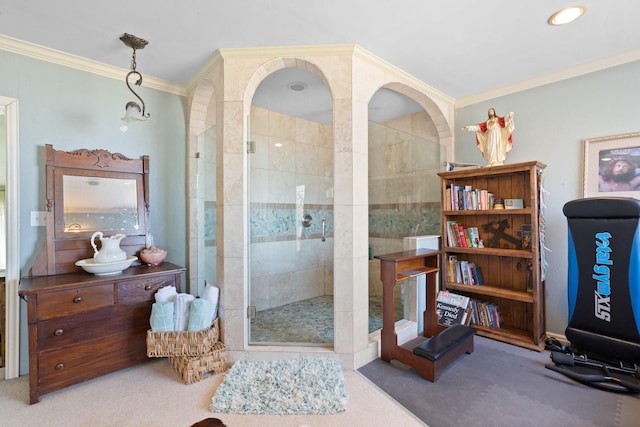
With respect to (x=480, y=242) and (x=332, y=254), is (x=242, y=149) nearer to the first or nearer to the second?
(x=332, y=254)

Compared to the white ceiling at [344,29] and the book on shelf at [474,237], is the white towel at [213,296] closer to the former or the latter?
the white ceiling at [344,29]

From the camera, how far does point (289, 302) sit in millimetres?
3104

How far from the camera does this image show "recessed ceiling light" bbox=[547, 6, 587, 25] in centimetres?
183

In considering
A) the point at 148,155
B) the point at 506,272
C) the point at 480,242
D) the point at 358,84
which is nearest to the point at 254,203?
the point at 148,155

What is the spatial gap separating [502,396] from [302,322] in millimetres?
1629

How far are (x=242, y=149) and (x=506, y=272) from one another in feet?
9.02

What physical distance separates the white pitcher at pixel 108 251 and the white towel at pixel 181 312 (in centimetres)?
60

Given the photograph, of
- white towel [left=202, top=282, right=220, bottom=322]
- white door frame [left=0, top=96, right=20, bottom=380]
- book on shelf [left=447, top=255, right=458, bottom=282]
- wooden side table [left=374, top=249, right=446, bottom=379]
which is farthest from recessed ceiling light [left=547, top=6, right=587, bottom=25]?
white door frame [left=0, top=96, right=20, bottom=380]

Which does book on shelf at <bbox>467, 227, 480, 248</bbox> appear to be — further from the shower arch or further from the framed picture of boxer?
the shower arch

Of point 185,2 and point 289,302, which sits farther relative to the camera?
point 289,302

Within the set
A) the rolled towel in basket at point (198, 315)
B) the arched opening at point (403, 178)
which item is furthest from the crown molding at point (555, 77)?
the rolled towel in basket at point (198, 315)

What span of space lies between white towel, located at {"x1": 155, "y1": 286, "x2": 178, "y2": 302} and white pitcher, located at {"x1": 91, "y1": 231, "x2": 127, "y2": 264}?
0.42 metres

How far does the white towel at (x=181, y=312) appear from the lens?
2.09 metres

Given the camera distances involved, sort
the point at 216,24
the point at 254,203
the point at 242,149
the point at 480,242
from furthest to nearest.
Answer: the point at 480,242 < the point at 254,203 < the point at 242,149 < the point at 216,24
